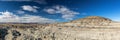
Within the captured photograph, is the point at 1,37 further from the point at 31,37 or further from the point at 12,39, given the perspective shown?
the point at 31,37

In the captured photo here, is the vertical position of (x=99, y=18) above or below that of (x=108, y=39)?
above

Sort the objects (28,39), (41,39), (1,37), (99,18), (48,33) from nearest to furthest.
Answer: (1,37)
(28,39)
(41,39)
(48,33)
(99,18)

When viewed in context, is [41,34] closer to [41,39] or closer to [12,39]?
[41,39]

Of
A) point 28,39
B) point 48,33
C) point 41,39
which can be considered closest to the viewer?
point 28,39

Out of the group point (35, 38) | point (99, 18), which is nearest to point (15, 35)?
point (35, 38)

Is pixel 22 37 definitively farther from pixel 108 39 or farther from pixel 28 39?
pixel 108 39

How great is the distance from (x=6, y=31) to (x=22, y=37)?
572mm

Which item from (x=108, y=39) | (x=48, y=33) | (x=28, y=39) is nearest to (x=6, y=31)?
(x=28, y=39)

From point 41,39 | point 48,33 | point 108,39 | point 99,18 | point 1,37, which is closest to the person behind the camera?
point 1,37

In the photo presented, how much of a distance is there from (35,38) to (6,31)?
112cm

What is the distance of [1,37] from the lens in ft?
22.8

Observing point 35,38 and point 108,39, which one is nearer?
point 35,38

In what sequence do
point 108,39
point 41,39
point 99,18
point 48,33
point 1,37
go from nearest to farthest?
point 1,37, point 41,39, point 48,33, point 108,39, point 99,18

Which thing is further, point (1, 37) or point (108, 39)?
point (108, 39)
